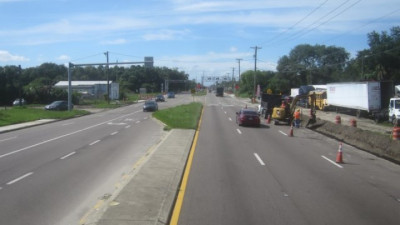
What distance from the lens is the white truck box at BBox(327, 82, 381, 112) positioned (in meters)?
41.7

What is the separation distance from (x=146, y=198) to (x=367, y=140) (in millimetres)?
17323

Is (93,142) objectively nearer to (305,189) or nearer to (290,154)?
(290,154)

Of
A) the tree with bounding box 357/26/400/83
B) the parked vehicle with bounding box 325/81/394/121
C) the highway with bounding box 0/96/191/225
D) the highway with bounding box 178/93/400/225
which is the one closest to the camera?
the highway with bounding box 178/93/400/225

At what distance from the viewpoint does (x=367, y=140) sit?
24.2m

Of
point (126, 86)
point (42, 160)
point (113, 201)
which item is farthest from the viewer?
point (126, 86)

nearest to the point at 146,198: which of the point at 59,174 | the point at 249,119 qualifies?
the point at 59,174

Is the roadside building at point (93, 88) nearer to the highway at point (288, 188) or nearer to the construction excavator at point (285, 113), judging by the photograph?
the construction excavator at point (285, 113)

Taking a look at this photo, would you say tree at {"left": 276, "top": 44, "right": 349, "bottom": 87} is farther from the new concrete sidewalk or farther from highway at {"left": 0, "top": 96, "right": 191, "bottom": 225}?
the new concrete sidewalk

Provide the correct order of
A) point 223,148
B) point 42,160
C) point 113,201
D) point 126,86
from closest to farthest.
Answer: point 113,201 < point 42,160 < point 223,148 < point 126,86

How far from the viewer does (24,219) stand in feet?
28.8

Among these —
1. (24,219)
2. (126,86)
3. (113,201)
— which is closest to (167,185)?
(113,201)

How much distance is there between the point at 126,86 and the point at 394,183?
166808mm

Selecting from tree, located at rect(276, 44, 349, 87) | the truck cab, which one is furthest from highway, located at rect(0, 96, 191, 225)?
tree, located at rect(276, 44, 349, 87)

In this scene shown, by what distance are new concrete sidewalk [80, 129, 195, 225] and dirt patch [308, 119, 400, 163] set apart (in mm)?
9952
